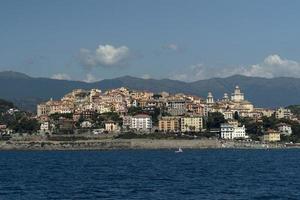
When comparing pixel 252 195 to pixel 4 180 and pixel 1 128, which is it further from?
pixel 1 128

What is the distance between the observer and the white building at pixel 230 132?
16338 centimetres

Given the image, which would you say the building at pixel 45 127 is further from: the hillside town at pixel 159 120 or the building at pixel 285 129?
the building at pixel 285 129

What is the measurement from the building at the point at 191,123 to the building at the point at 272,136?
1386 cm

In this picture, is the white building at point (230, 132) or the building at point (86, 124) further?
the building at point (86, 124)

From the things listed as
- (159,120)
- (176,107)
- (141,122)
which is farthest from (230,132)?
(176,107)

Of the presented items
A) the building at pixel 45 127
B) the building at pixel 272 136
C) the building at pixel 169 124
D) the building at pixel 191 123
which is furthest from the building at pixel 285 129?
the building at pixel 45 127

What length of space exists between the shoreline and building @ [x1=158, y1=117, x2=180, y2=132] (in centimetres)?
1243

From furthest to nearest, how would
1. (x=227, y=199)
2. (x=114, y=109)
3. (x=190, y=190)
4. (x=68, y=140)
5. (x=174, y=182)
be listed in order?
1. (x=114, y=109)
2. (x=68, y=140)
3. (x=174, y=182)
4. (x=190, y=190)
5. (x=227, y=199)

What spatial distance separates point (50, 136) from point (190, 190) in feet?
376

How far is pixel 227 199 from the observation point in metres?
39.6

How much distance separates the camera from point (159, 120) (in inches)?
6693

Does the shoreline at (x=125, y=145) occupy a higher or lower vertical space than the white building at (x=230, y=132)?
lower

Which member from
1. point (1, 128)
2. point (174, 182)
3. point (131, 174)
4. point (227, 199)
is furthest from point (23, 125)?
point (227, 199)

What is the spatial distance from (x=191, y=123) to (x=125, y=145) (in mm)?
20493
